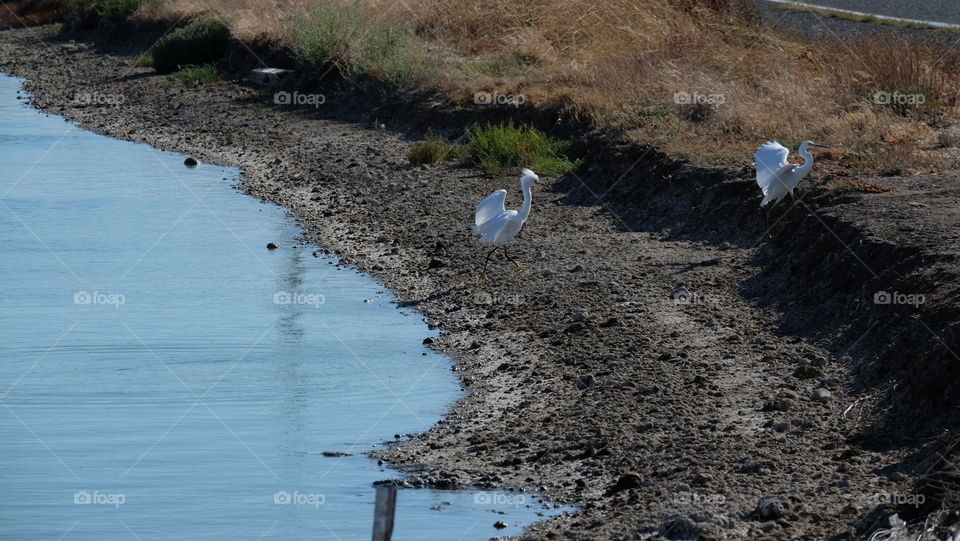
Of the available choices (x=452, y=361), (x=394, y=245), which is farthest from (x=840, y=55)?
(x=452, y=361)

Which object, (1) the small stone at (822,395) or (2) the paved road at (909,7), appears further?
(2) the paved road at (909,7)

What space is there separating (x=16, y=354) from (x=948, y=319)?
677 centimetres

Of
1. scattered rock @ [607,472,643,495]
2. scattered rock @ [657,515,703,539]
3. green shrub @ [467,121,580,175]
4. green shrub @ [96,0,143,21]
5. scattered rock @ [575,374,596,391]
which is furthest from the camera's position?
green shrub @ [96,0,143,21]

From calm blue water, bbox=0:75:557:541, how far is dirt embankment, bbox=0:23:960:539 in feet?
1.44

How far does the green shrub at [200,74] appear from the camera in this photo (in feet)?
83.7

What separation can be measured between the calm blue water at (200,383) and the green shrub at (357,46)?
552 cm

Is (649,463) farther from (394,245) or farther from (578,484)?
(394,245)

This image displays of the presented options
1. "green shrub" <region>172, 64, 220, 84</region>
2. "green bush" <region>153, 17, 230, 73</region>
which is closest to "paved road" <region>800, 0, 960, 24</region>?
"green bush" <region>153, 17, 230, 73</region>

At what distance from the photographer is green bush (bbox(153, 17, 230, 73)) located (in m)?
26.8

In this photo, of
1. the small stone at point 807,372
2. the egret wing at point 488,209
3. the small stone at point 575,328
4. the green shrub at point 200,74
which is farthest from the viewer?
the green shrub at point 200,74

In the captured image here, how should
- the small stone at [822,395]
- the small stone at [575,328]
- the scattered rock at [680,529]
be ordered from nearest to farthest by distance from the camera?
the scattered rock at [680,529], the small stone at [822,395], the small stone at [575,328]

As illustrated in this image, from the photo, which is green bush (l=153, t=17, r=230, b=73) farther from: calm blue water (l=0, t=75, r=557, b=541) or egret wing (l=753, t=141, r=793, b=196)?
egret wing (l=753, t=141, r=793, b=196)

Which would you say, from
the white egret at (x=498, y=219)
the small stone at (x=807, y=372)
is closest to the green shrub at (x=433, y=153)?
the white egret at (x=498, y=219)

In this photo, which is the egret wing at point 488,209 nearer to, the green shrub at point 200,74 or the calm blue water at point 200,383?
the calm blue water at point 200,383
